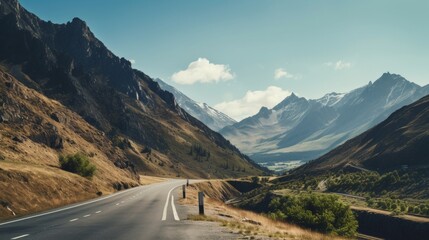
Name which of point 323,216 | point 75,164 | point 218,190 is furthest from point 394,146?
point 75,164

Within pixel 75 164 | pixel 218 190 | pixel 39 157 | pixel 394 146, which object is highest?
pixel 394 146

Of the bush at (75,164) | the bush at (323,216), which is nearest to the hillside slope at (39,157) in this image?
the bush at (75,164)

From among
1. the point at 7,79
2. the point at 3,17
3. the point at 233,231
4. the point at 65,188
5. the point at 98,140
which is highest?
the point at 3,17

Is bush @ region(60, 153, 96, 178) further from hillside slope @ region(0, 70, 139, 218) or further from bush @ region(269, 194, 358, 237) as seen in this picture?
bush @ region(269, 194, 358, 237)

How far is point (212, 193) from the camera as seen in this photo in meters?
116

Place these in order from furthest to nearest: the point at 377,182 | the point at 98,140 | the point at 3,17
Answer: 1. the point at 3,17
2. the point at 98,140
3. the point at 377,182

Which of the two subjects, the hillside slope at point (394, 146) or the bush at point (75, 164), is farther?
the hillside slope at point (394, 146)

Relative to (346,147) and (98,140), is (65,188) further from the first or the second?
(346,147)

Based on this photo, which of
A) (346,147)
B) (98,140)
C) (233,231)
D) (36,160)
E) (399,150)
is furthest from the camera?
(346,147)

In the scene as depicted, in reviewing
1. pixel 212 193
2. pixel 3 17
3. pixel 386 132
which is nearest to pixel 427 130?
pixel 386 132

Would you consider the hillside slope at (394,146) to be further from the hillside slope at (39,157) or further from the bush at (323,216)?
the hillside slope at (39,157)

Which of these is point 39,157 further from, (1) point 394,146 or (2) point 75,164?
(1) point 394,146

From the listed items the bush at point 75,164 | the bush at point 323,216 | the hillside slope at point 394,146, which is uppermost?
the hillside slope at point 394,146

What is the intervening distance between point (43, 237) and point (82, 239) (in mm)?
1746
